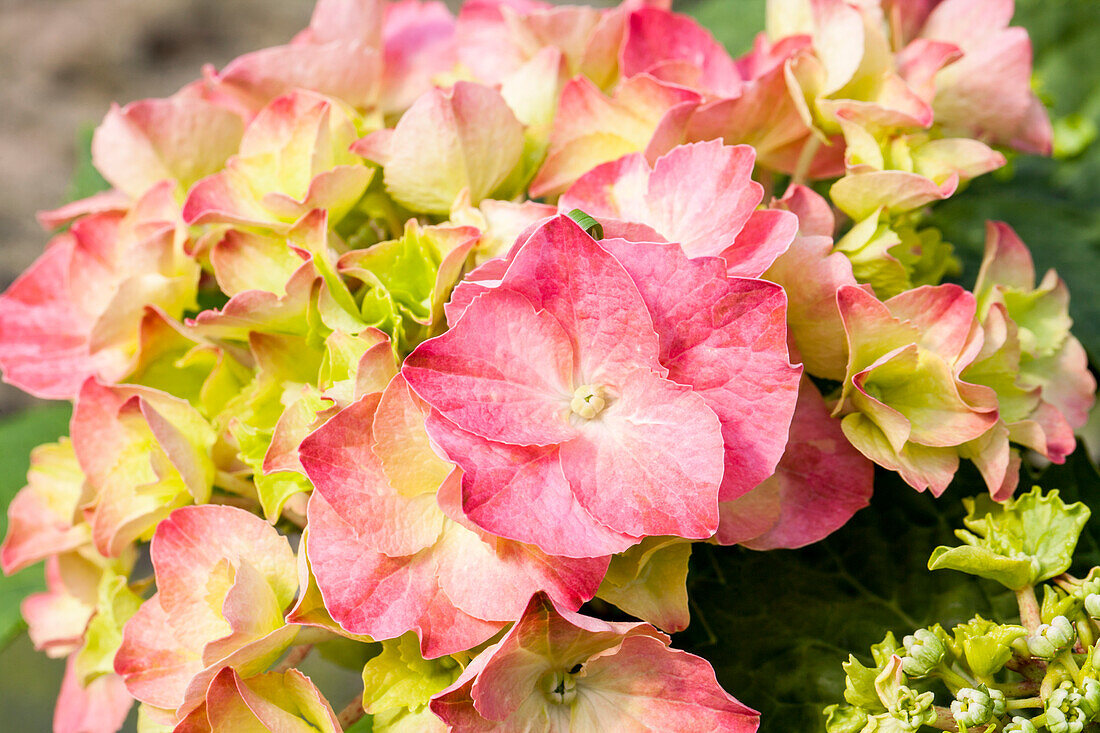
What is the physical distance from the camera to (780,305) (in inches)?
11.0

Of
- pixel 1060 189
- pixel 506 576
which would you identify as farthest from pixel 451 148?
pixel 1060 189

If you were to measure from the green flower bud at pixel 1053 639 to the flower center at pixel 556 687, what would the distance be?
14cm

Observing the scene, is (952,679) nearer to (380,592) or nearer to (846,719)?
(846,719)

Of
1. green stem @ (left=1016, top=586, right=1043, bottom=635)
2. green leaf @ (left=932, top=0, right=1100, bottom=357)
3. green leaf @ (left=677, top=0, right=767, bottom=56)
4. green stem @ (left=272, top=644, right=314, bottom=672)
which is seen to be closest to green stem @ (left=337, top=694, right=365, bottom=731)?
green stem @ (left=272, top=644, right=314, bottom=672)

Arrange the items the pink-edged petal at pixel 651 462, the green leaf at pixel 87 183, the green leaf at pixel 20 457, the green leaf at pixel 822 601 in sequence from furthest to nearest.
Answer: the green leaf at pixel 87 183
the green leaf at pixel 20 457
the green leaf at pixel 822 601
the pink-edged petal at pixel 651 462

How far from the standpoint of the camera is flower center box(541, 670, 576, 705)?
12.3 inches

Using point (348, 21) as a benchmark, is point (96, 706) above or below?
below

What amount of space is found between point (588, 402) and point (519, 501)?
37mm

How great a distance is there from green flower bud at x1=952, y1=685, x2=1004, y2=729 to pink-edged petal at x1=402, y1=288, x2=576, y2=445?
14cm

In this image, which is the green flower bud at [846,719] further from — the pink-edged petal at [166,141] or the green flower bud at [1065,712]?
the pink-edged petal at [166,141]

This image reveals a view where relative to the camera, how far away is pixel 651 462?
276mm

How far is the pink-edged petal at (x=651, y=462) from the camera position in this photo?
10.5 inches

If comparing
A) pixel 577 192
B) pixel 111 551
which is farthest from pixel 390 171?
pixel 111 551

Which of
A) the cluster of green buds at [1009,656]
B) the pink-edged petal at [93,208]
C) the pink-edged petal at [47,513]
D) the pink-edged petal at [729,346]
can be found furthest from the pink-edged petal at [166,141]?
the cluster of green buds at [1009,656]
